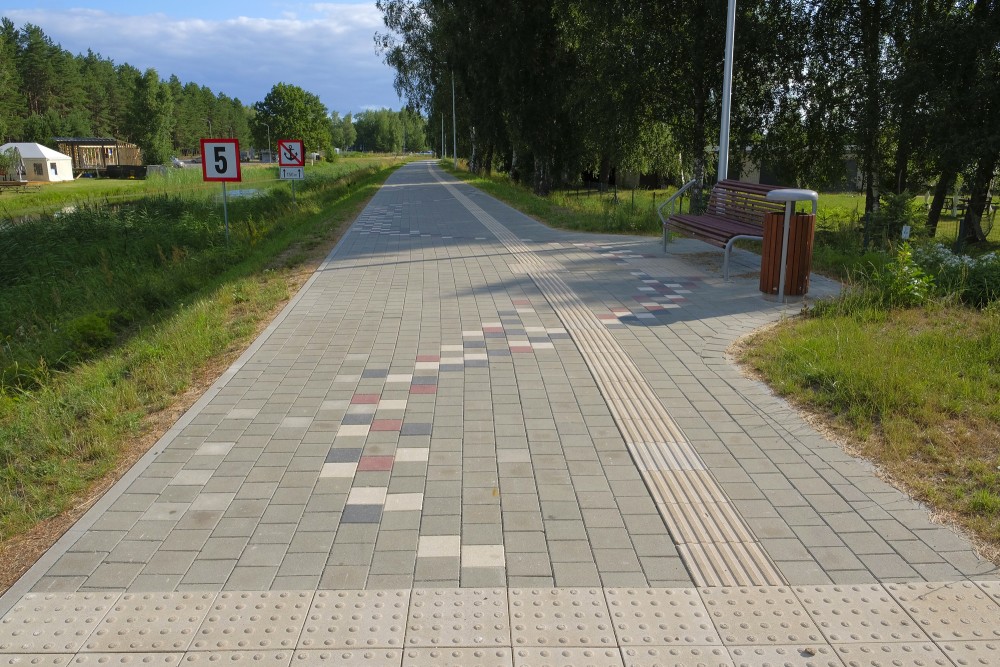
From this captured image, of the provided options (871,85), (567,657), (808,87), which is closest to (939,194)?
(871,85)

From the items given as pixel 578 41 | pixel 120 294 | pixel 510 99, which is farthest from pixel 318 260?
pixel 510 99

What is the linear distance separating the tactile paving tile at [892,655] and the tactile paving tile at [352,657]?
1610 millimetres

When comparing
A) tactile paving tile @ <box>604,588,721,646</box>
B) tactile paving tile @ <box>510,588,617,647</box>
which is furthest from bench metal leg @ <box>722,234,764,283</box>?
tactile paving tile @ <box>510,588,617,647</box>

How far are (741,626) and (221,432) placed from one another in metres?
3.39

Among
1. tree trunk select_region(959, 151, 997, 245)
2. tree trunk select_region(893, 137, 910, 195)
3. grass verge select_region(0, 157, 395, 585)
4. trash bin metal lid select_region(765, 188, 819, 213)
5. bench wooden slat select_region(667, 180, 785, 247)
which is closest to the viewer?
grass verge select_region(0, 157, 395, 585)

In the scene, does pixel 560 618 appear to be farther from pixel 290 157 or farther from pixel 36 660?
pixel 290 157

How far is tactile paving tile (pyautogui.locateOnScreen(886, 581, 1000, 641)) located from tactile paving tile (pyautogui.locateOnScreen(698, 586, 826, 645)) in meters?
0.43

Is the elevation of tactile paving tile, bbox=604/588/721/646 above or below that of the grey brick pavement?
below

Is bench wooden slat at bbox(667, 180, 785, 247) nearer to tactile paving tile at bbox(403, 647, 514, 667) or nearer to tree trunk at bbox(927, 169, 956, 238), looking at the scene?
tactile paving tile at bbox(403, 647, 514, 667)

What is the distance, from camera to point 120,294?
11.2m

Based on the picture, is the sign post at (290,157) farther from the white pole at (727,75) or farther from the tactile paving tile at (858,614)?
the tactile paving tile at (858,614)

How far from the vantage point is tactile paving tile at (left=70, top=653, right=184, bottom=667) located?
271 cm

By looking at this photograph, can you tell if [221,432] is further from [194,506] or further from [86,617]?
[86,617]

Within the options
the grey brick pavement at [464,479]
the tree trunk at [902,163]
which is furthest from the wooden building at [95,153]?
the grey brick pavement at [464,479]
